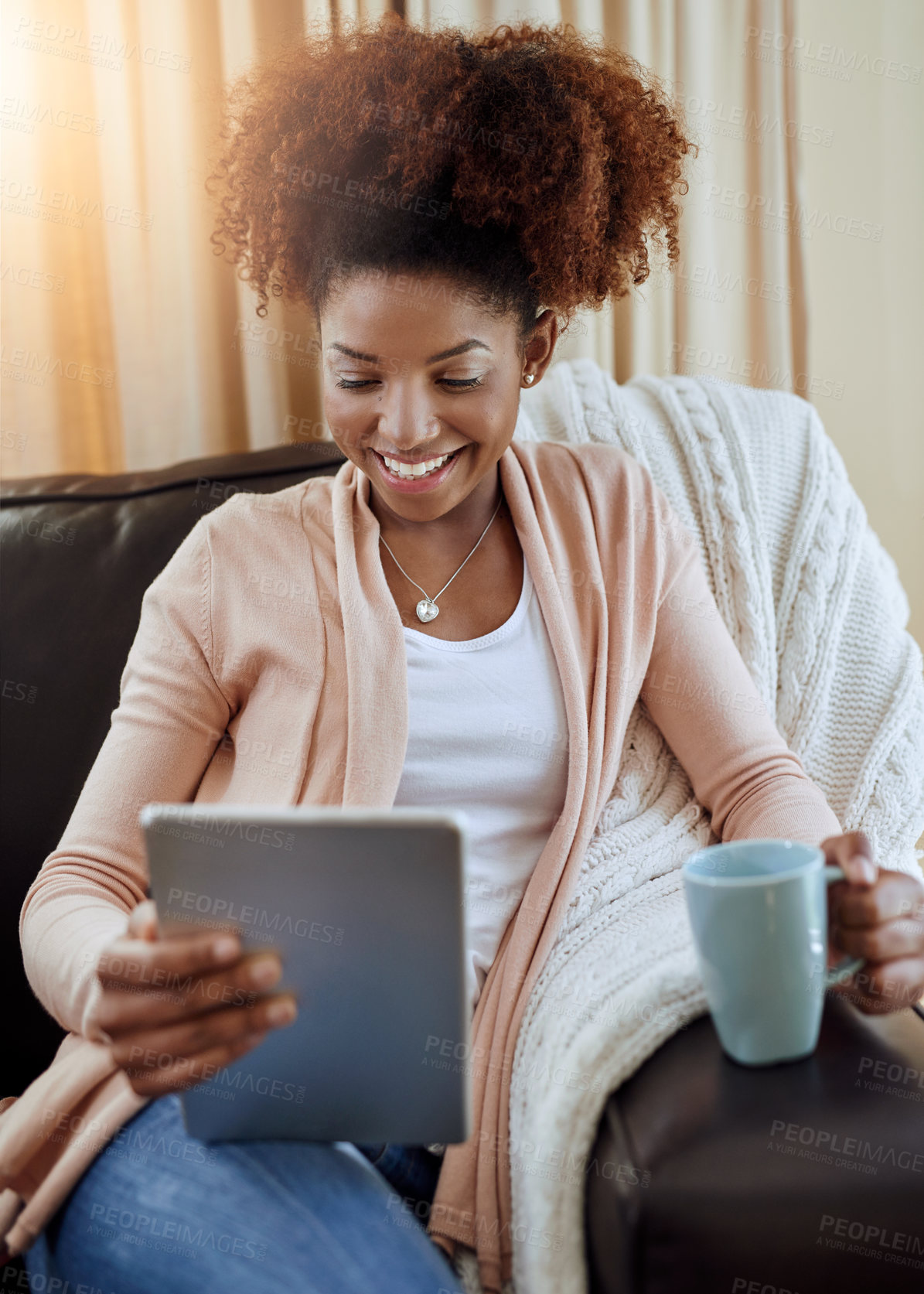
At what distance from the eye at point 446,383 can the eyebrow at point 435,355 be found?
0.02 metres

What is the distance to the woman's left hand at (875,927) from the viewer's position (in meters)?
0.70

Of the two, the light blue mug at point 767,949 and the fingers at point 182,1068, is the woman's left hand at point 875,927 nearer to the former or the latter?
the light blue mug at point 767,949

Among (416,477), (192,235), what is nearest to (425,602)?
(416,477)

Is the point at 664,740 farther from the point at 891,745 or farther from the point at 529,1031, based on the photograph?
the point at 529,1031

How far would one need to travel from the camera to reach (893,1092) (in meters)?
0.66

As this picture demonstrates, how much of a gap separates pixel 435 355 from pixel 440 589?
236 mm

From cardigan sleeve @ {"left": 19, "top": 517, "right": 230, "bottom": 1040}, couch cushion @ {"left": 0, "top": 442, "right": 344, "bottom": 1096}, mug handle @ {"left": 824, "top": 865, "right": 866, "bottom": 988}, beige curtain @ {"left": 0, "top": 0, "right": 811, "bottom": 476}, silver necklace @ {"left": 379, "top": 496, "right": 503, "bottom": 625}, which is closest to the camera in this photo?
mug handle @ {"left": 824, "top": 865, "right": 866, "bottom": 988}

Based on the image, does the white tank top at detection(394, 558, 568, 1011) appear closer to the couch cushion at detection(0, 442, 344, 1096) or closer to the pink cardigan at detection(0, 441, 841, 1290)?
the pink cardigan at detection(0, 441, 841, 1290)

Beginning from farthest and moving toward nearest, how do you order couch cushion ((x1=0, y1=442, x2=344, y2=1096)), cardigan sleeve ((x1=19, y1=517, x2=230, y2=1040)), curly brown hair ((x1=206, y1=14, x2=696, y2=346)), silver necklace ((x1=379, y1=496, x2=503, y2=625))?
couch cushion ((x1=0, y1=442, x2=344, y2=1096)) < silver necklace ((x1=379, y1=496, x2=503, y2=625)) < curly brown hair ((x1=206, y1=14, x2=696, y2=346)) < cardigan sleeve ((x1=19, y1=517, x2=230, y2=1040))

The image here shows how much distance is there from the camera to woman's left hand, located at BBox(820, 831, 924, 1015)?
2.29 feet

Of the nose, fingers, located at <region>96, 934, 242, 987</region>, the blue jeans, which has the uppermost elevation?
the nose

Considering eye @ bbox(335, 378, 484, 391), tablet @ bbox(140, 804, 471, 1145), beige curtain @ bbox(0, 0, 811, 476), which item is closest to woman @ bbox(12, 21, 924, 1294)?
eye @ bbox(335, 378, 484, 391)

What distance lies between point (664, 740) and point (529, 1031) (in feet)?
1.13

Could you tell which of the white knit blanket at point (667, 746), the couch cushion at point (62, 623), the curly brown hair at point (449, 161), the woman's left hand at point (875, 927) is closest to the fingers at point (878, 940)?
the woman's left hand at point (875, 927)
